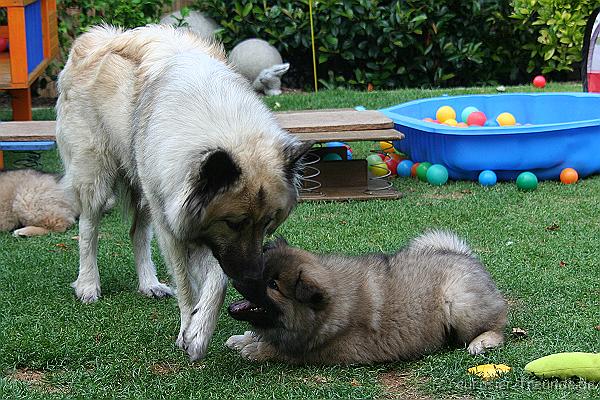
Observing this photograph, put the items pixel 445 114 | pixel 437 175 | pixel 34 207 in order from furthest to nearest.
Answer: pixel 445 114
pixel 437 175
pixel 34 207

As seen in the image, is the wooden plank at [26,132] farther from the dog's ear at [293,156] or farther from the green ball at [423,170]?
the dog's ear at [293,156]

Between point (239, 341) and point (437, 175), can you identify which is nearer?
point (239, 341)

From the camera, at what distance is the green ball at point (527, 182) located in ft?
25.5

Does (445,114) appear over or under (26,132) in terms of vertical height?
under

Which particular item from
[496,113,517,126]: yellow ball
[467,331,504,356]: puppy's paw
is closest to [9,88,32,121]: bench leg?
[496,113,517,126]: yellow ball

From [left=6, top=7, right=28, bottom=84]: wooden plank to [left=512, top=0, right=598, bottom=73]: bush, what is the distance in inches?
284

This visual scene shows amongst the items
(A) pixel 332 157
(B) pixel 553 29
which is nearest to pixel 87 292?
(A) pixel 332 157

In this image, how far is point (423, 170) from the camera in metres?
8.31

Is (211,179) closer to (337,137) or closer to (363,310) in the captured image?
(363,310)

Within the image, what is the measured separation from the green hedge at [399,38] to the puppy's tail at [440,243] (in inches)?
333

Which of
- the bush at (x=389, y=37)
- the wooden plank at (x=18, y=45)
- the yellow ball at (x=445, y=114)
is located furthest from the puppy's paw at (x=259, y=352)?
the bush at (x=389, y=37)

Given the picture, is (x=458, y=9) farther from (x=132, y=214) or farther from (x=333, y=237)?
(x=132, y=214)

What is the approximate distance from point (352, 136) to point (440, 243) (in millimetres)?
2837

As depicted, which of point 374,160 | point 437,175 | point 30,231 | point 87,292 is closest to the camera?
point 87,292
